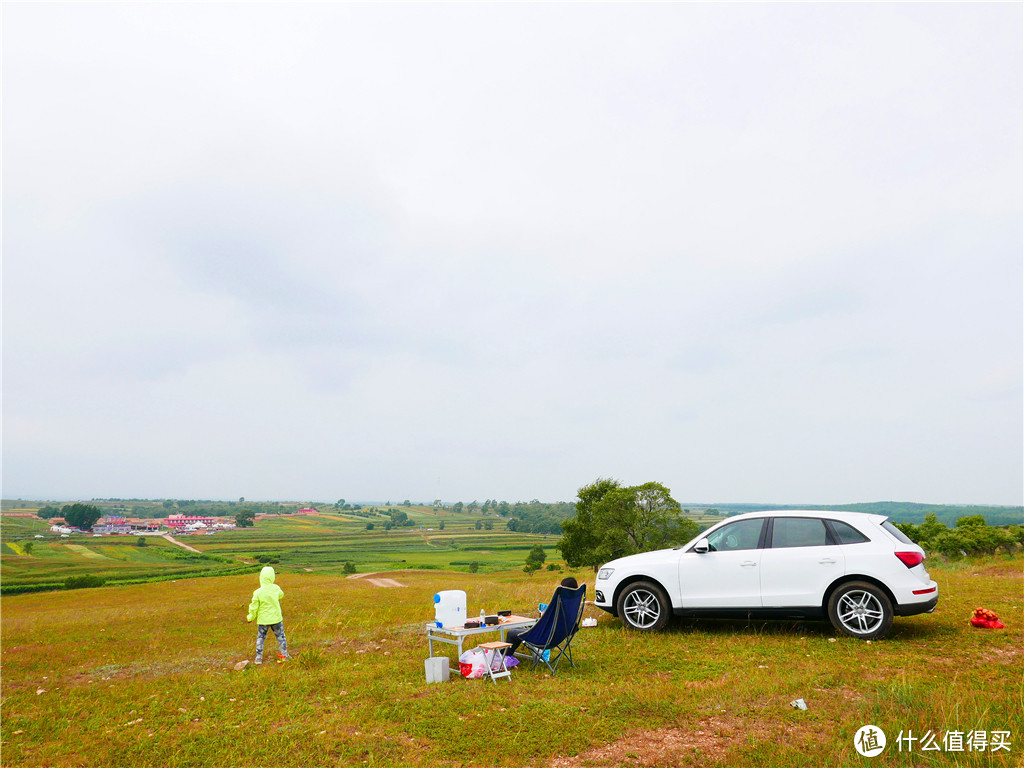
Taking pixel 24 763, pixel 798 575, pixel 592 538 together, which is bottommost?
pixel 592 538

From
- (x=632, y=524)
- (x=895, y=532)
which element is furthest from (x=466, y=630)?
(x=632, y=524)

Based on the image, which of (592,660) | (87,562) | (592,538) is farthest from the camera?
(87,562)

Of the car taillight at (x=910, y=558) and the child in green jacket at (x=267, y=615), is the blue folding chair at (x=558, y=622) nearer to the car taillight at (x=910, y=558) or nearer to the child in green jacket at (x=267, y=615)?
the car taillight at (x=910, y=558)

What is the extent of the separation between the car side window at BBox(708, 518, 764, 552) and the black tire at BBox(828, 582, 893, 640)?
1.35 meters

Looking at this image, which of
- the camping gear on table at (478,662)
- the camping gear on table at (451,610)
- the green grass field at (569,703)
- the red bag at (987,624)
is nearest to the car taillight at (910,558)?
the green grass field at (569,703)

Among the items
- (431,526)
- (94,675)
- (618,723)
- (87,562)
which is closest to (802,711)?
(618,723)

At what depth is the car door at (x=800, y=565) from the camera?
8.57 meters

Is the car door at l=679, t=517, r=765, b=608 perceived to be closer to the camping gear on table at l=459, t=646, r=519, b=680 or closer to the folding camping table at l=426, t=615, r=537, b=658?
the folding camping table at l=426, t=615, r=537, b=658

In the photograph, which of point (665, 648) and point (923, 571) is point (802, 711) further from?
point (923, 571)

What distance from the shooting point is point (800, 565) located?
8703mm

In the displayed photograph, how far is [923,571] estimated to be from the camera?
8.32m

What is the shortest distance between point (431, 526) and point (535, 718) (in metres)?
202

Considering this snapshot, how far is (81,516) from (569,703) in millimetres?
175658

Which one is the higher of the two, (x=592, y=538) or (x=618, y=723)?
(x=618, y=723)
